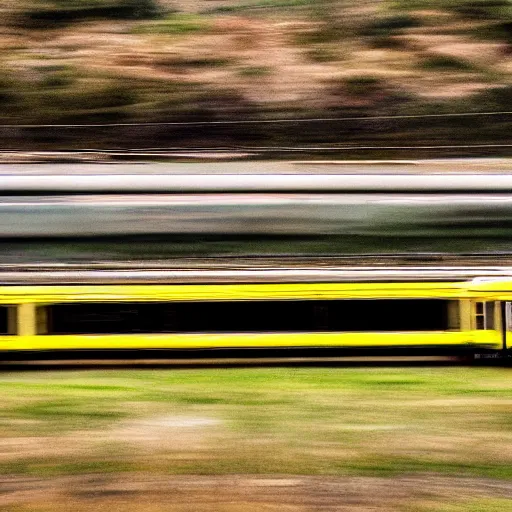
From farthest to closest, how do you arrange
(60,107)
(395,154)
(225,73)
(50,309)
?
(225,73)
(60,107)
(395,154)
(50,309)

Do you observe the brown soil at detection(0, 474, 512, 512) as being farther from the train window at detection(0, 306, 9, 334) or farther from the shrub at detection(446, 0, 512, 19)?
the shrub at detection(446, 0, 512, 19)

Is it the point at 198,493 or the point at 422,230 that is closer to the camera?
the point at 198,493

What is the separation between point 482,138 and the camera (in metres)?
3.25

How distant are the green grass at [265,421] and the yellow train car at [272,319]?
0.36ft

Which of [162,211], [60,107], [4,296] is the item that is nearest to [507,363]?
[162,211]

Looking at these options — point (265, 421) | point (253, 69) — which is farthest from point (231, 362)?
point (253, 69)

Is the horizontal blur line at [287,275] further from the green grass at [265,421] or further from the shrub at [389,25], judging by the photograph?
the shrub at [389,25]

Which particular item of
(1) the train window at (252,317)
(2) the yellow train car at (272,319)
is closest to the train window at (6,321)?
(2) the yellow train car at (272,319)

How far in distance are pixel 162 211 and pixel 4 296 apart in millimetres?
681

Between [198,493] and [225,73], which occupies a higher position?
[225,73]

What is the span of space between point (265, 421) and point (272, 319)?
28.8 inches

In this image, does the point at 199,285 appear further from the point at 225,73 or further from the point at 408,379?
the point at 225,73

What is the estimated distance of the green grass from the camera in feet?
6.45

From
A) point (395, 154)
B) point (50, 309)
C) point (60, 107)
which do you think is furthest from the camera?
Result: point (60, 107)
